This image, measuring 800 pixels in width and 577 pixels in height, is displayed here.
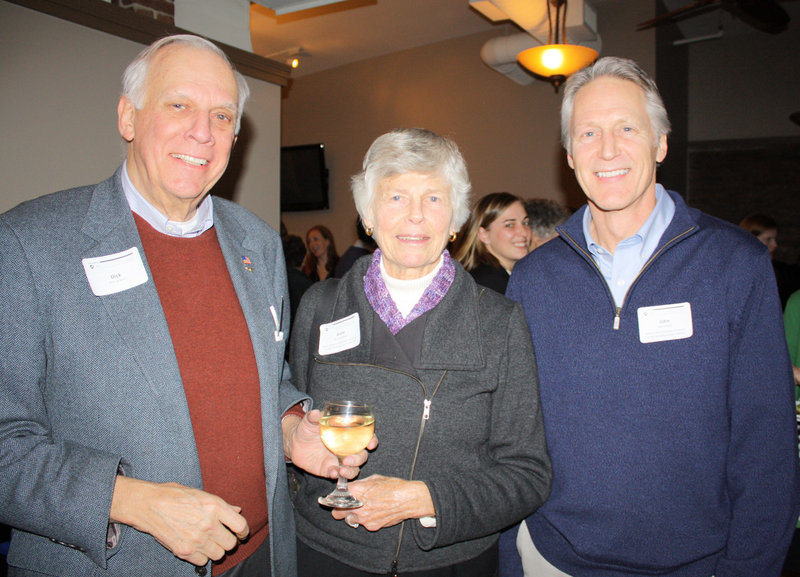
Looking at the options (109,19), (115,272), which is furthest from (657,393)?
(109,19)

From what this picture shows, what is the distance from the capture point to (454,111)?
845cm

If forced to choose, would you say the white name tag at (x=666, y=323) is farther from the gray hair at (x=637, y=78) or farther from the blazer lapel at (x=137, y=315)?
the blazer lapel at (x=137, y=315)

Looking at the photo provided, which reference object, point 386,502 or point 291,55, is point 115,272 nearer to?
point 386,502

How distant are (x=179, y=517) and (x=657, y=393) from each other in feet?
4.17

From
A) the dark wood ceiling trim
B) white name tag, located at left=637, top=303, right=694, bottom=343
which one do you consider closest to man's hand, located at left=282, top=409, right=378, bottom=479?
white name tag, located at left=637, top=303, right=694, bottom=343

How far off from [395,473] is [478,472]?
8.9 inches

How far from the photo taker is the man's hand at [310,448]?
1.54 meters

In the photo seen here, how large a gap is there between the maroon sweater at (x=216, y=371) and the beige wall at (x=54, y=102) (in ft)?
5.66

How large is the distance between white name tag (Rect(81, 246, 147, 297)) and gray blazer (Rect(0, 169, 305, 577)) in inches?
0.6

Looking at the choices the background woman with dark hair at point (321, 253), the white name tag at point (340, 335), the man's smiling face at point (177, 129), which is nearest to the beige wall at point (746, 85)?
the background woman with dark hair at point (321, 253)

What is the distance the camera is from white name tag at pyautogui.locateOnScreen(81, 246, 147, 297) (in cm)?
138

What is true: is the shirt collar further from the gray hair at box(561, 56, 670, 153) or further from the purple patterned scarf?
the purple patterned scarf

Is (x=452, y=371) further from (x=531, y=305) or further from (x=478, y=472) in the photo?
(x=531, y=305)

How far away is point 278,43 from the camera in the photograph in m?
8.34
